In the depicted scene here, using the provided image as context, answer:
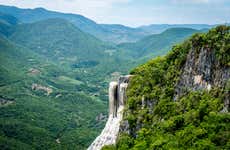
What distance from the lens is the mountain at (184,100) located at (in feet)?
110

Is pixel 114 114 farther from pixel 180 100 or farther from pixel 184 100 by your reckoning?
pixel 184 100

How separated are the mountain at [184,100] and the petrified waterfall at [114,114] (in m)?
1.15

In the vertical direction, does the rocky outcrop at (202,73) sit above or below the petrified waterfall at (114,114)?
above

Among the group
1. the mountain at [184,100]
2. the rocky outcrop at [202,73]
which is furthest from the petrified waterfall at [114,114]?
the rocky outcrop at [202,73]

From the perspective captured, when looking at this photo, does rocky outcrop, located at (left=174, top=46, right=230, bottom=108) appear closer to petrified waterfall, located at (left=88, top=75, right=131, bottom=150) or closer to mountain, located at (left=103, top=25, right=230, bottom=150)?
mountain, located at (left=103, top=25, right=230, bottom=150)

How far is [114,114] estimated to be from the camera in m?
48.9

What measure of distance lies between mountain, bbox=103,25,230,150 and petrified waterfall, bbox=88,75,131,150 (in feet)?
3.77

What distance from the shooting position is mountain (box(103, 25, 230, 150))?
3350 cm

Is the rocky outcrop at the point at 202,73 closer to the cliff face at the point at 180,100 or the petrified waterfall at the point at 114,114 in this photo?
the cliff face at the point at 180,100

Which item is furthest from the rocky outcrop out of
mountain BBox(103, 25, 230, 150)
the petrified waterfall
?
the petrified waterfall

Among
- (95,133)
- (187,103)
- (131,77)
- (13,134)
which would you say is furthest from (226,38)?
(95,133)

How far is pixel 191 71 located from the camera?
3959 centimetres

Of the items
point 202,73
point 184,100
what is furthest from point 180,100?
point 202,73

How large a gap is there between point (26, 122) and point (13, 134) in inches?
979
